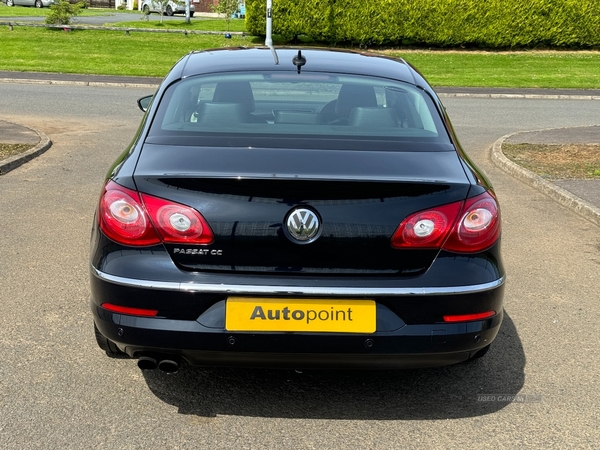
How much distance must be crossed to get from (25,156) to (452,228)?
25.5ft

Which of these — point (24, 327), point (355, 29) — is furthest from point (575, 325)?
point (355, 29)

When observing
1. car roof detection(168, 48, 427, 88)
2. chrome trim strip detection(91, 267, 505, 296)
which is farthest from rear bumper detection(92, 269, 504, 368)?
car roof detection(168, 48, 427, 88)

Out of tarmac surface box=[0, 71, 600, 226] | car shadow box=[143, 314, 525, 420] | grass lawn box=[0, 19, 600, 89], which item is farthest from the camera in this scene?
grass lawn box=[0, 19, 600, 89]

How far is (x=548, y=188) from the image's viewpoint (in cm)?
892

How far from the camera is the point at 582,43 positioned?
3244 cm

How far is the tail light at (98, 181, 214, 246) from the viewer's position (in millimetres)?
3275

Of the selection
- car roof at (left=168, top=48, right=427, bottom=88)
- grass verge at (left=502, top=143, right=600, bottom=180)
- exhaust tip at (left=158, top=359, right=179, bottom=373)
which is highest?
car roof at (left=168, top=48, right=427, bottom=88)

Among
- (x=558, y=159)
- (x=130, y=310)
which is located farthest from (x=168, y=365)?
(x=558, y=159)

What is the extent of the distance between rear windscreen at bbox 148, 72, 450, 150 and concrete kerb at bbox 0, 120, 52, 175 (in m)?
5.61

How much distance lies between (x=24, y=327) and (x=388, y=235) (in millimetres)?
2373

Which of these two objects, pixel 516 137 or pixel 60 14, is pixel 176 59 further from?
pixel 516 137

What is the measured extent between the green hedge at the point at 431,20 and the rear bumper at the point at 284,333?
28441 millimetres

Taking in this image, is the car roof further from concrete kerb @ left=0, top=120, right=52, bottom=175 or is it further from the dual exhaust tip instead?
concrete kerb @ left=0, top=120, right=52, bottom=175

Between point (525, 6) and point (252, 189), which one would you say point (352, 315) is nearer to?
point (252, 189)
